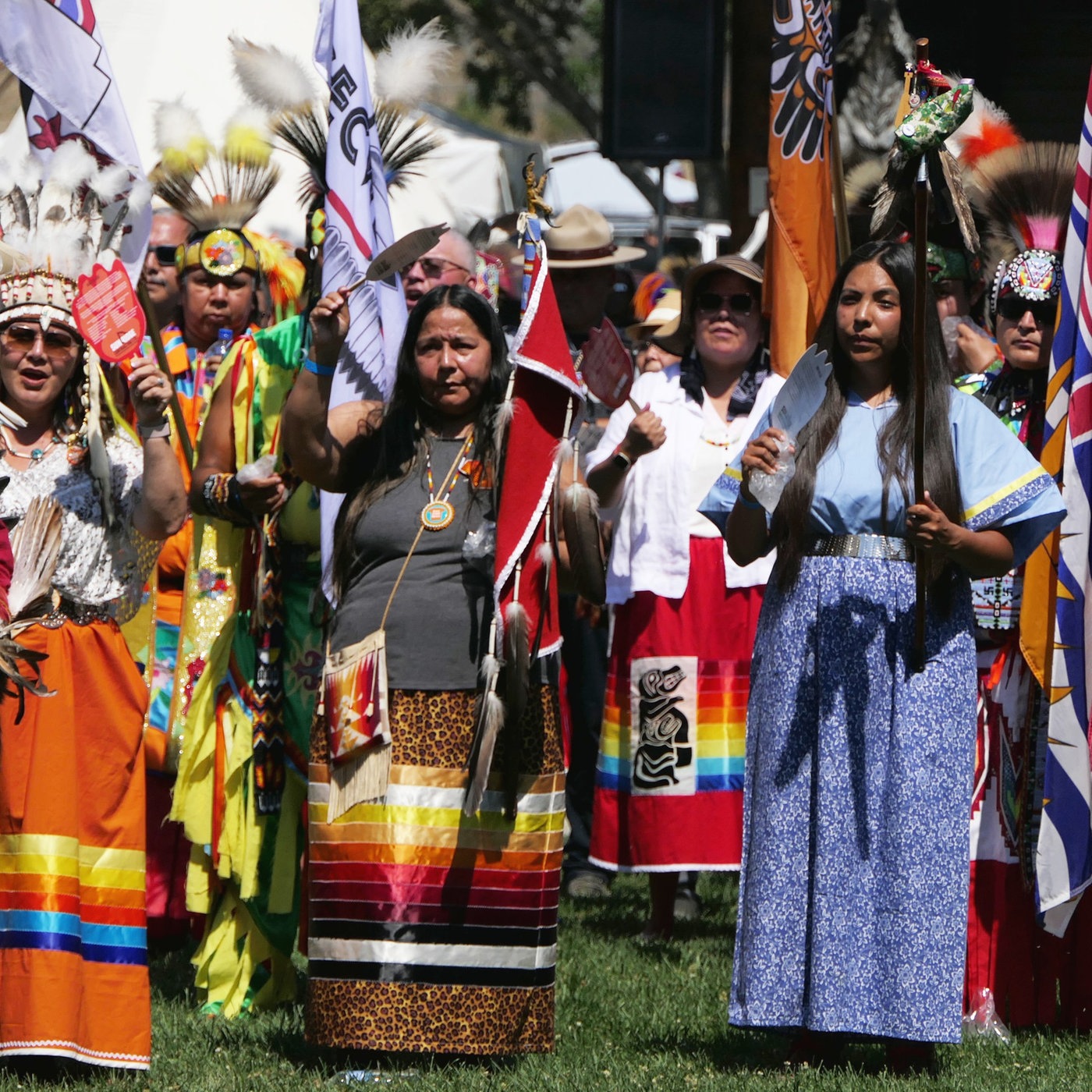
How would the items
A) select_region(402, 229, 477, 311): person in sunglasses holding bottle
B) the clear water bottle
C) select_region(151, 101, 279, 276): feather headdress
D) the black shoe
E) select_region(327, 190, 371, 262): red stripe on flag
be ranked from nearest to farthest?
select_region(327, 190, 371, 262): red stripe on flag, select_region(402, 229, 477, 311): person in sunglasses holding bottle, select_region(151, 101, 279, 276): feather headdress, the clear water bottle, the black shoe

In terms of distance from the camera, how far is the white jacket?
6906 millimetres

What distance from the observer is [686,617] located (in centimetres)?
695

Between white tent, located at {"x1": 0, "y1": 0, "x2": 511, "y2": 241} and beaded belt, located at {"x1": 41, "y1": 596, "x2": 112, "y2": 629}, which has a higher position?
white tent, located at {"x1": 0, "y1": 0, "x2": 511, "y2": 241}

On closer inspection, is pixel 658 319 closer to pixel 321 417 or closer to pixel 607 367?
pixel 607 367

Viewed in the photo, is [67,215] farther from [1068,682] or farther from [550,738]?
[1068,682]

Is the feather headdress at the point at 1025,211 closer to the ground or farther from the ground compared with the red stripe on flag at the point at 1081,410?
farther from the ground

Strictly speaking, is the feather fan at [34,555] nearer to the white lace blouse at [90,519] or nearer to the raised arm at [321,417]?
the white lace blouse at [90,519]

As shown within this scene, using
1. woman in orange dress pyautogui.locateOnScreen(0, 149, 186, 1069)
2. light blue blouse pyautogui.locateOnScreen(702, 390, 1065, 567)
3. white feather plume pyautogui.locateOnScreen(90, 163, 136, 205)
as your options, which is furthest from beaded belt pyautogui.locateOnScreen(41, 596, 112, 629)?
light blue blouse pyautogui.locateOnScreen(702, 390, 1065, 567)

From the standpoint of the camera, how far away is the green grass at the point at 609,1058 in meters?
4.90

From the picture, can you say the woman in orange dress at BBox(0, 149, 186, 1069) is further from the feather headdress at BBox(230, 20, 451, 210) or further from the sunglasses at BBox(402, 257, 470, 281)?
the sunglasses at BBox(402, 257, 470, 281)

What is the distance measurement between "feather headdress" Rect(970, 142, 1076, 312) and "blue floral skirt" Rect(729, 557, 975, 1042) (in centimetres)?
127

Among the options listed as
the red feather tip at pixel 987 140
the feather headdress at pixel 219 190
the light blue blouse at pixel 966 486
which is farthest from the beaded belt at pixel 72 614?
the red feather tip at pixel 987 140

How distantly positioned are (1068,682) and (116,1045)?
263 centimetres

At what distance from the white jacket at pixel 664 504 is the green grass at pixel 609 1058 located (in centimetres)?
131
